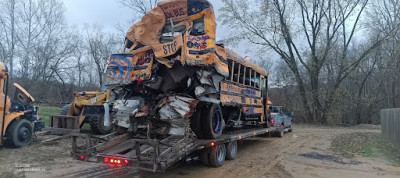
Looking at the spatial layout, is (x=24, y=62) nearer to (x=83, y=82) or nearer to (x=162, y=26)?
(x=83, y=82)

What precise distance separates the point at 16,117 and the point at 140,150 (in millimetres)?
6135

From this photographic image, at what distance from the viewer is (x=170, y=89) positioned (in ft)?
25.0

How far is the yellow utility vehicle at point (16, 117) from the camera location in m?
9.15

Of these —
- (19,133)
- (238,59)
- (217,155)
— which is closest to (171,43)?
(238,59)

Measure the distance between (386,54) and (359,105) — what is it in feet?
20.5

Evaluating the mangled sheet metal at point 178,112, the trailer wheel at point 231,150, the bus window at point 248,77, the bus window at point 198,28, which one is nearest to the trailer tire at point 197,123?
the mangled sheet metal at point 178,112

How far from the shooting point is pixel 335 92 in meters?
28.1

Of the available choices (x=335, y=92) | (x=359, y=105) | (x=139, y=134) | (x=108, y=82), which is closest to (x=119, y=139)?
(x=139, y=134)

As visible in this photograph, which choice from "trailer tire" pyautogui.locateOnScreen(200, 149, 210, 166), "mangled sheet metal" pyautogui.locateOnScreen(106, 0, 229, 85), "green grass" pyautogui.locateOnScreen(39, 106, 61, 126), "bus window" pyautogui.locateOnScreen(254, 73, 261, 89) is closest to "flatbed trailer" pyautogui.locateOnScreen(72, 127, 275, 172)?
"trailer tire" pyautogui.locateOnScreen(200, 149, 210, 166)

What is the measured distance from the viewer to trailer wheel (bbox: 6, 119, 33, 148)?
962 cm

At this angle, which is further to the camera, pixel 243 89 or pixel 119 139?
pixel 243 89

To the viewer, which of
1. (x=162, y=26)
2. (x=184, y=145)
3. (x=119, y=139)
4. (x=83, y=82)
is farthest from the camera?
(x=83, y=82)

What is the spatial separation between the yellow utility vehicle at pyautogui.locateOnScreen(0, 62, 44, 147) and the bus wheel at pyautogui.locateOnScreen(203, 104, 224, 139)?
6.42 meters

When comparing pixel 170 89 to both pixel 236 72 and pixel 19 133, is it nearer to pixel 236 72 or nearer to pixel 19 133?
pixel 236 72
